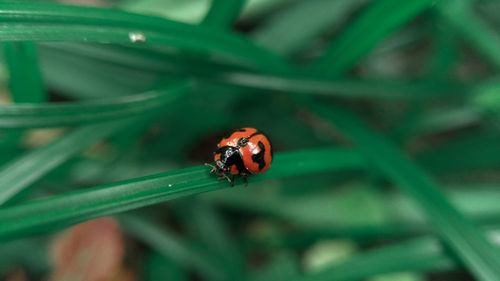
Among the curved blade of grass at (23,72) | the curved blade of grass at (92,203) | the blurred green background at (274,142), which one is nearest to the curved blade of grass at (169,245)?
the blurred green background at (274,142)

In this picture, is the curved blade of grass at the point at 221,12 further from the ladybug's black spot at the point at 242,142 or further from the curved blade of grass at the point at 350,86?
the ladybug's black spot at the point at 242,142

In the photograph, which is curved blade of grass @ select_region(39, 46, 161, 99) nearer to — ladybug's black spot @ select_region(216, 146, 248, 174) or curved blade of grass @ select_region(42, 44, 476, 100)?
curved blade of grass @ select_region(42, 44, 476, 100)

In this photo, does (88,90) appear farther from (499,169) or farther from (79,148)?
(499,169)

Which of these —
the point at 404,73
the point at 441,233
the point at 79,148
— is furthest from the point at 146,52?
the point at 404,73

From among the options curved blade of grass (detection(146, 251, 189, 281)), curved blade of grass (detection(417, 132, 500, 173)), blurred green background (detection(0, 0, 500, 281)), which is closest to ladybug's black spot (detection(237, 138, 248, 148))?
blurred green background (detection(0, 0, 500, 281))

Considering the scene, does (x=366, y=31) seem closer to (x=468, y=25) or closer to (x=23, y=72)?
(x=468, y=25)

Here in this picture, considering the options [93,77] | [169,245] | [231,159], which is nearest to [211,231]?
[169,245]
